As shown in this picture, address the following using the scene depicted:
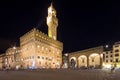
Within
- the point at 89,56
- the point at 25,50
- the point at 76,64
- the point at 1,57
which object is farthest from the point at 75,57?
the point at 1,57

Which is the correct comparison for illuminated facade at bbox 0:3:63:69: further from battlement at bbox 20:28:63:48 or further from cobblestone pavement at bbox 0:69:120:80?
cobblestone pavement at bbox 0:69:120:80

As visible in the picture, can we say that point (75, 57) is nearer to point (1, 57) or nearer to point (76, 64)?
point (76, 64)

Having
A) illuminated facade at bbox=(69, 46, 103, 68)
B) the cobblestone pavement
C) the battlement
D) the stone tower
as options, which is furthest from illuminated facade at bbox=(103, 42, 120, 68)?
the cobblestone pavement

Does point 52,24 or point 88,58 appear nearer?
point 88,58

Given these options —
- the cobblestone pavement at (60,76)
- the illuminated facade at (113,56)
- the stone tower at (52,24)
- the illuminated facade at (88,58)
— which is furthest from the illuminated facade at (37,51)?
the cobblestone pavement at (60,76)

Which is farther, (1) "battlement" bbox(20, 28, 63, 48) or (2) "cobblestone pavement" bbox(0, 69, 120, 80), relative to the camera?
(1) "battlement" bbox(20, 28, 63, 48)

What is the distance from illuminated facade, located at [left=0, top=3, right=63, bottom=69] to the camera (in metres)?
111

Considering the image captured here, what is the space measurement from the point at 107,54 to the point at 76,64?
120 feet

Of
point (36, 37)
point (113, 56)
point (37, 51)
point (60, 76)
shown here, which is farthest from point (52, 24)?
point (60, 76)

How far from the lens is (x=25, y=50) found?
4774 inches

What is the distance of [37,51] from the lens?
112 meters

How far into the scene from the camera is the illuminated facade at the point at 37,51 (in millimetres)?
111125

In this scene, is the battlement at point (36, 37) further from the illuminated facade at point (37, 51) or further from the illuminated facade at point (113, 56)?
the illuminated facade at point (113, 56)

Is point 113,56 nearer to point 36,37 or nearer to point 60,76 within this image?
point 36,37
